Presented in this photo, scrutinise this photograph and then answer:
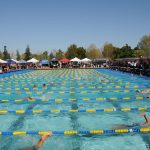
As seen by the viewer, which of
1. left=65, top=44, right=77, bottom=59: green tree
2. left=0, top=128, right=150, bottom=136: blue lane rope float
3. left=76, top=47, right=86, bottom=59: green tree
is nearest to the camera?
left=0, top=128, right=150, bottom=136: blue lane rope float

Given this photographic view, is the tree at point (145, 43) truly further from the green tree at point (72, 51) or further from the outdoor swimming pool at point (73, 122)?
the outdoor swimming pool at point (73, 122)

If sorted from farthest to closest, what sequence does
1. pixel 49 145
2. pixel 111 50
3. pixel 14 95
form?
pixel 111 50, pixel 14 95, pixel 49 145

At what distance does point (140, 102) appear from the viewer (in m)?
12.8

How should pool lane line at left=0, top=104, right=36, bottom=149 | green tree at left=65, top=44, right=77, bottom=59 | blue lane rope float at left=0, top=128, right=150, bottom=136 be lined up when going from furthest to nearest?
green tree at left=65, top=44, right=77, bottom=59
blue lane rope float at left=0, top=128, right=150, bottom=136
pool lane line at left=0, top=104, right=36, bottom=149

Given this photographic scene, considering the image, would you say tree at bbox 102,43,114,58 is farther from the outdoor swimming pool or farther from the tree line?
the outdoor swimming pool

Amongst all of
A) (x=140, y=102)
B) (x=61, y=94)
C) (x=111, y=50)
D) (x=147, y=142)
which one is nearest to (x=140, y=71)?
(x=61, y=94)

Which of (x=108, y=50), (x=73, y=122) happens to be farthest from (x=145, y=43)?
(x=73, y=122)

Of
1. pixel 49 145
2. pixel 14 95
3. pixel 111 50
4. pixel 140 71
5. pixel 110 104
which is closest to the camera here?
pixel 49 145

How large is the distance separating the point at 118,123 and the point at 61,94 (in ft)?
24.7

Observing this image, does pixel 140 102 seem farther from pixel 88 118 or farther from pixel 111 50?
pixel 111 50

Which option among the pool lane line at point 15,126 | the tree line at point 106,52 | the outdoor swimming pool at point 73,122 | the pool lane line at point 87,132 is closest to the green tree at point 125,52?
the tree line at point 106,52

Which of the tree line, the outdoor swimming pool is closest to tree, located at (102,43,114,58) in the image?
the tree line

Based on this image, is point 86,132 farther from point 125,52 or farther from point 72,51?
point 125,52

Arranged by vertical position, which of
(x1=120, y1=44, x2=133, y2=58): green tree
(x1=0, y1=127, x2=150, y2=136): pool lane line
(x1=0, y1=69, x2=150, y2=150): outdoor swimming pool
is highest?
(x1=120, y1=44, x2=133, y2=58): green tree
